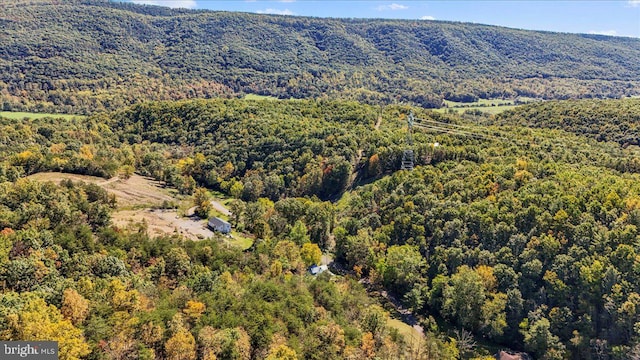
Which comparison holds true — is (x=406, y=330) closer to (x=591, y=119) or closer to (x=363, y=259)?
(x=363, y=259)

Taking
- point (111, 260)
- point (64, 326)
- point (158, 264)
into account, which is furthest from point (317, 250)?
point (64, 326)

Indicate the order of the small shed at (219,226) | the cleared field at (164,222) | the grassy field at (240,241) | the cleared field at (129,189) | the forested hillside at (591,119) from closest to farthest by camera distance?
the cleared field at (164,222), the grassy field at (240,241), the small shed at (219,226), the cleared field at (129,189), the forested hillside at (591,119)

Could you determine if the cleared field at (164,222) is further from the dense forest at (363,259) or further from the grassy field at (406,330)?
the grassy field at (406,330)

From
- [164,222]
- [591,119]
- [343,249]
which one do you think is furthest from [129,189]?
[591,119]

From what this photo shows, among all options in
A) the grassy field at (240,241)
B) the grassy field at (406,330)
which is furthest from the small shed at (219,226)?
the grassy field at (406,330)

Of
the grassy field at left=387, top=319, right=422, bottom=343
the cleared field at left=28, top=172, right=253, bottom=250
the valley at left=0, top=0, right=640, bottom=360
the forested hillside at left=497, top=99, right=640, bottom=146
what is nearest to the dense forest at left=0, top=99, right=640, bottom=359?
the valley at left=0, top=0, right=640, bottom=360

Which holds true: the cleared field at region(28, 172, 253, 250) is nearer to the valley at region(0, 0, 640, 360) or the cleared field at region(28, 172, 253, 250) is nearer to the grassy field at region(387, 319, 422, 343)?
the valley at region(0, 0, 640, 360)
